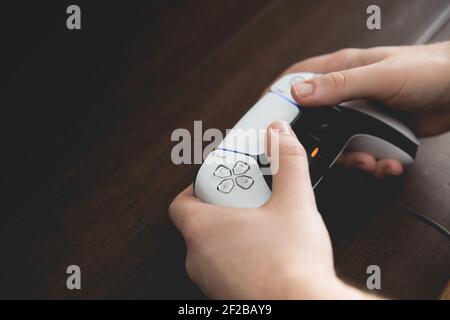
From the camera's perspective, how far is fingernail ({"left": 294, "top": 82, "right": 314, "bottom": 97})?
55cm

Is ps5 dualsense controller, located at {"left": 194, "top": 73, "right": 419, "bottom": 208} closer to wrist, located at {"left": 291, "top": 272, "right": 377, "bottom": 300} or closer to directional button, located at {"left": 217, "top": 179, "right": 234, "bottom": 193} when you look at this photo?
directional button, located at {"left": 217, "top": 179, "right": 234, "bottom": 193}

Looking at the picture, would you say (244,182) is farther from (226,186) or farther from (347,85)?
(347,85)

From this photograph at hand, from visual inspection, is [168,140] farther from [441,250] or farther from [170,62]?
[441,250]

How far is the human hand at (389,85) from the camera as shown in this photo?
55 cm

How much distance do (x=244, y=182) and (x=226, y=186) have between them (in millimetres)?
20

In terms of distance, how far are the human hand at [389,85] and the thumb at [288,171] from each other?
0.34 ft

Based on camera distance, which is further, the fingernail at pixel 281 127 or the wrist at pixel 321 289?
the fingernail at pixel 281 127

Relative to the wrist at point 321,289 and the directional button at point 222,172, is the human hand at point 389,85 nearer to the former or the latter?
the directional button at point 222,172

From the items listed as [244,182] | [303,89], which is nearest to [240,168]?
[244,182]

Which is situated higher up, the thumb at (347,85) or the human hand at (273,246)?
the thumb at (347,85)

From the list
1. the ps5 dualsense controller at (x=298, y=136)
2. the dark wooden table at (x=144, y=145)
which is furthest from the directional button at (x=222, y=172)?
the dark wooden table at (x=144, y=145)

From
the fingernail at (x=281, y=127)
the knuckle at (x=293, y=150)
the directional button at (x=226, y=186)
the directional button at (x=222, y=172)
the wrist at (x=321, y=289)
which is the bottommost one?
the wrist at (x=321, y=289)

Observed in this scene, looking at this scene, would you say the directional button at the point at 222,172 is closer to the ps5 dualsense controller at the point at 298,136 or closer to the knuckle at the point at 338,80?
the ps5 dualsense controller at the point at 298,136

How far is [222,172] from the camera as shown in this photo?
1.60 ft
